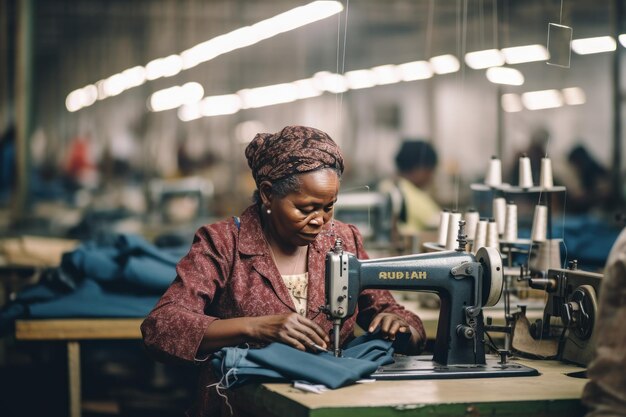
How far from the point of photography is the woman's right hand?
2107 millimetres

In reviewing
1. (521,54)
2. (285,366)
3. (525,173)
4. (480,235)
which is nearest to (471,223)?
(480,235)

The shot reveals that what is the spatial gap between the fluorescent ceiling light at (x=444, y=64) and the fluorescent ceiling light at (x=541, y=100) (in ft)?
2.63

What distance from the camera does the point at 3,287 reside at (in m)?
4.98

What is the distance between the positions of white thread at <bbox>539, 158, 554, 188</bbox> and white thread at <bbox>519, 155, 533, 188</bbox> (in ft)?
0.12

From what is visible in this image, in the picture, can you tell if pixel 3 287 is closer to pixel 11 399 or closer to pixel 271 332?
pixel 11 399

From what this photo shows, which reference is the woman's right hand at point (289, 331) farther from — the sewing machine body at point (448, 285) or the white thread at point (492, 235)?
the white thread at point (492, 235)

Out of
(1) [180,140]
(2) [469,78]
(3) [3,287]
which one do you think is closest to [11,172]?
(1) [180,140]

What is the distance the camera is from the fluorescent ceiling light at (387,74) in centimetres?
1040

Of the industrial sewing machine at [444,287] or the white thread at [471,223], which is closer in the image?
the industrial sewing machine at [444,287]

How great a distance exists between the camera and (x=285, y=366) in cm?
200

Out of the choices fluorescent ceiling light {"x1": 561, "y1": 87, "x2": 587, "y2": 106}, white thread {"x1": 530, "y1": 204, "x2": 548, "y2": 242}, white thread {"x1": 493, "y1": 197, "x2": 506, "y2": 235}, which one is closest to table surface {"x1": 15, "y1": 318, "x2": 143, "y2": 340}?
white thread {"x1": 493, "y1": 197, "x2": 506, "y2": 235}

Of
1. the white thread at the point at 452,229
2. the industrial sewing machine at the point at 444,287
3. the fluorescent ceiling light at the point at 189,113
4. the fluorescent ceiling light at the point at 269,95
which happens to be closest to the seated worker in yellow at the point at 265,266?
the industrial sewing machine at the point at 444,287

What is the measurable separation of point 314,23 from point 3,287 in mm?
5378

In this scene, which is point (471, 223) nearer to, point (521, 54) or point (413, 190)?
point (413, 190)
